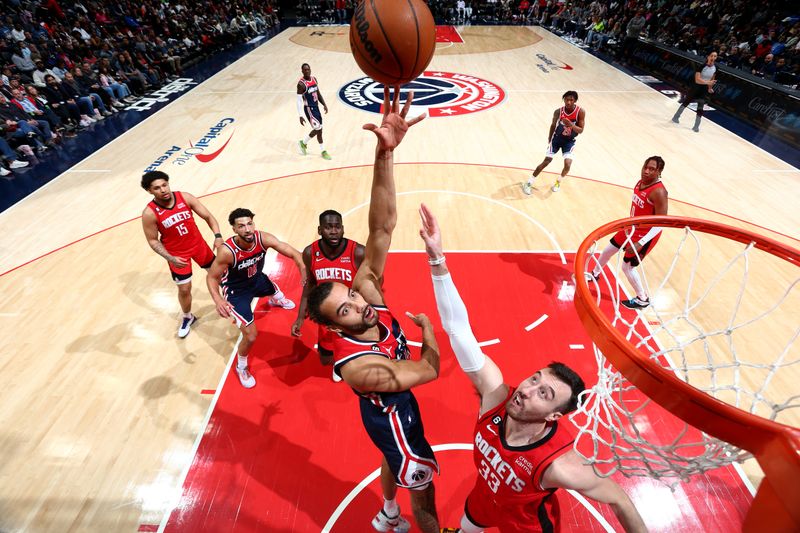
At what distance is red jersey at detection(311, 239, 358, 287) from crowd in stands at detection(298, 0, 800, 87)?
44.0 ft

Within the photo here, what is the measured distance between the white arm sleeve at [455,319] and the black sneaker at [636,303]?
351 centimetres

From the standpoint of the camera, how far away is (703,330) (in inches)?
182

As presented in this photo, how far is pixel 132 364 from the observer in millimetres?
4367

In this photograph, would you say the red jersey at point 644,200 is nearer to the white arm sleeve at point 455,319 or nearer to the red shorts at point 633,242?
the red shorts at point 633,242

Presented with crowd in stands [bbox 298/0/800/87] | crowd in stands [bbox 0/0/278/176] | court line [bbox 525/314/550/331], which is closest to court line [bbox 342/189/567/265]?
court line [bbox 525/314/550/331]

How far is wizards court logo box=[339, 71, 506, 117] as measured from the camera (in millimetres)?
11000

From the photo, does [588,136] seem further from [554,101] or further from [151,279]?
[151,279]

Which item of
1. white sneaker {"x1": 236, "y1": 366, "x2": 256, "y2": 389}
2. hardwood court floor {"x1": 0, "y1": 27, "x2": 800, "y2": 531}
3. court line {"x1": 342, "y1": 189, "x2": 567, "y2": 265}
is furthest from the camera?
court line {"x1": 342, "y1": 189, "x2": 567, "y2": 265}

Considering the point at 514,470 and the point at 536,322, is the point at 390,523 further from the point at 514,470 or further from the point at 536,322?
the point at 536,322

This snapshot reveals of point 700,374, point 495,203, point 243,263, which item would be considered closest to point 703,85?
point 495,203

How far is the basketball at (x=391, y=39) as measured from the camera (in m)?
2.57

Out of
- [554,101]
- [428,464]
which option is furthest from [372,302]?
[554,101]

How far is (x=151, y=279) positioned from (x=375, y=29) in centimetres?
453

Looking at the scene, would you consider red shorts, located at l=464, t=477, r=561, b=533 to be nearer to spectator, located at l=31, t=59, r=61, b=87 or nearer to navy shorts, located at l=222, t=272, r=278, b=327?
navy shorts, located at l=222, t=272, r=278, b=327
